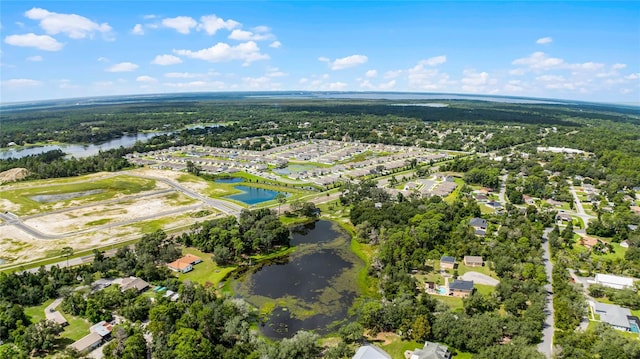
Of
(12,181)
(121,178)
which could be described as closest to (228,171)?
(121,178)

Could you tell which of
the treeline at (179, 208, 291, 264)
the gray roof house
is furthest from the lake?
the gray roof house

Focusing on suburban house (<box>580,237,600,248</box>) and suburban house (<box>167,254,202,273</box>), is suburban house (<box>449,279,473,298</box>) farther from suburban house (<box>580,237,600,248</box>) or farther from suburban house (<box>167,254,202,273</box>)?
suburban house (<box>167,254,202,273</box>)

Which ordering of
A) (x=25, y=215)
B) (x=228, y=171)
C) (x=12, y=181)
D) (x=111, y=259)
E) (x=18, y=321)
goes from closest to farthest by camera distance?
(x=18, y=321)
(x=111, y=259)
(x=25, y=215)
(x=12, y=181)
(x=228, y=171)

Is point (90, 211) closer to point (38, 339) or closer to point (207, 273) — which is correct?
point (207, 273)

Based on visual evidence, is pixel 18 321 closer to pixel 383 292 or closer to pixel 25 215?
pixel 383 292

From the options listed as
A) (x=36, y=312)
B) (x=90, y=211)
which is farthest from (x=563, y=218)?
(x=90, y=211)

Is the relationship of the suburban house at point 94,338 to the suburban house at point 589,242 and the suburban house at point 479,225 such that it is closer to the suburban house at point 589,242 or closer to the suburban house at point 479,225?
the suburban house at point 479,225
